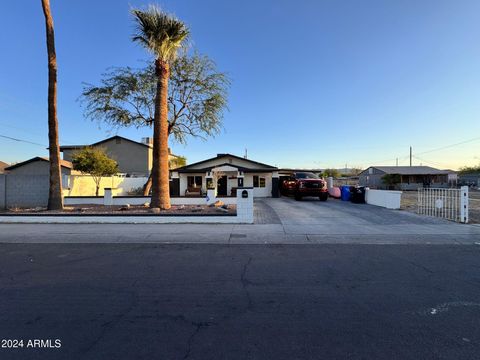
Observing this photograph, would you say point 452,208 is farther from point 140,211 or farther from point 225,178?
point 225,178

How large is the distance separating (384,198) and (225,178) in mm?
14580

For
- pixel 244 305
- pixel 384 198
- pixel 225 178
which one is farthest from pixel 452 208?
pixel 225 178

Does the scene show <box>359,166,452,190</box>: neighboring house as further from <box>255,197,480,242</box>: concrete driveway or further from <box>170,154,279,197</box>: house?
<box>255,197,480,242</box>: concrete driveway

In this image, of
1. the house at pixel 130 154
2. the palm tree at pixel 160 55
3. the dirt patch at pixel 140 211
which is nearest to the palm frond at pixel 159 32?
the palm tree at pixel 160 55

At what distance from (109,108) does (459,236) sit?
19677mm

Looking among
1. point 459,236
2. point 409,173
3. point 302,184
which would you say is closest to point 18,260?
point 459,236

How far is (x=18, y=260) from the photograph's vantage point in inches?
247

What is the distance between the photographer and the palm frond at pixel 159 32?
41.3 feet

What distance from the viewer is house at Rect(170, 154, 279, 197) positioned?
25625mm

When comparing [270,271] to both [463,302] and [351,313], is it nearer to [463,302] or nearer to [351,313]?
[351,313]

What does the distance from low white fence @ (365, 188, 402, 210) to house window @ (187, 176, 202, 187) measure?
49.1 ft

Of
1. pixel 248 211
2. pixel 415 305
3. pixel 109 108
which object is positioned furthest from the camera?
pixel 109 108

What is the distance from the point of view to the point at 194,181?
26.9 metres

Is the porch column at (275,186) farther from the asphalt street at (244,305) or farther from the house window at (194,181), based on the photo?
the asphalt street at (244,305)
